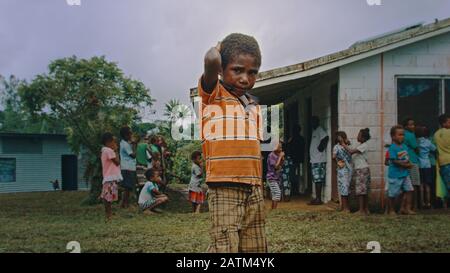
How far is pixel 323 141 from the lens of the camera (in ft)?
13.9

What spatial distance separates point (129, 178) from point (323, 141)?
5.52ft

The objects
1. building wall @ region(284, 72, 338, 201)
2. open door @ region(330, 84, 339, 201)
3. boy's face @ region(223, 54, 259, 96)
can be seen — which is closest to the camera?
boy's face @ region(223, 54, 259, 96)

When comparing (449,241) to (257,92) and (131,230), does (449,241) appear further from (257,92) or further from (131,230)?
(131,230)

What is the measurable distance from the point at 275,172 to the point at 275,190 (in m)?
0.14

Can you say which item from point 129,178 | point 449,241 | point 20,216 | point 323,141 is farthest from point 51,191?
point 449,241

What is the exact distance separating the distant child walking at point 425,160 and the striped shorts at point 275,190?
96 cm

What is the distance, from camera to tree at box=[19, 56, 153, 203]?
3.11m

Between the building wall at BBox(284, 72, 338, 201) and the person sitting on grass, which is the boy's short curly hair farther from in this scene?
the building wall at BBox(284, 72, 338, 201)

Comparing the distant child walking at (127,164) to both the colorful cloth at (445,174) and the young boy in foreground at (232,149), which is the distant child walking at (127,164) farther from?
the colorful cloth at (445,174)

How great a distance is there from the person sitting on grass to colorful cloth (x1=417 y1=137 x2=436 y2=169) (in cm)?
181

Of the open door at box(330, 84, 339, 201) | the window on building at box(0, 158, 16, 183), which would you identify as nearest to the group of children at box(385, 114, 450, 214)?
the open door at box(330, 84, 339, 201)
